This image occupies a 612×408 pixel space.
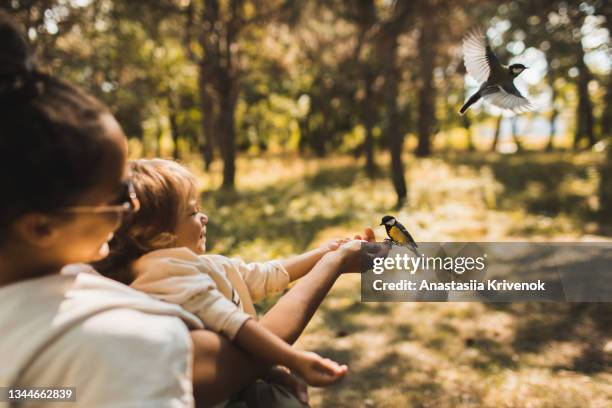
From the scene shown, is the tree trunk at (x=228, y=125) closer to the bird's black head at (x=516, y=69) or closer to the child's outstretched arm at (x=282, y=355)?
the bird's black head at (x=516, y=69)

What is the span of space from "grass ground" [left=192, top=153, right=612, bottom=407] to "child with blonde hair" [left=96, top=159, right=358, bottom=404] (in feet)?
8.91

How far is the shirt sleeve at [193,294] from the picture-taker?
1.42 meters

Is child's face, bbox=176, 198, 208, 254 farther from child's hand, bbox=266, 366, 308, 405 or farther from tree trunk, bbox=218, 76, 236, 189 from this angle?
tree trunk, bbox=218, 76, 236, 189

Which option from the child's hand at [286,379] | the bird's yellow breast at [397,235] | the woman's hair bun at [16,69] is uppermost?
the woman's hair bun at [16,69]

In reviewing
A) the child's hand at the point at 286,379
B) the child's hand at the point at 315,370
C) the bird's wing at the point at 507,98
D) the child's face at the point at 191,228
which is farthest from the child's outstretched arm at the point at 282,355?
the bird's wing at the point at 507,98

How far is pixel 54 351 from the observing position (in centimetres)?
107

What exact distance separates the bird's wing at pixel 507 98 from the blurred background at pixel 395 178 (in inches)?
2.3

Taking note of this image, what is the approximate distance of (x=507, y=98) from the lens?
1.56m

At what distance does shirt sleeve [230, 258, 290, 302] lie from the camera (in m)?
1.96

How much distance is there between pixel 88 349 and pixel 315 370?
1.95 feet

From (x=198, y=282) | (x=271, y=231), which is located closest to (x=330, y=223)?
(x=271, y=231)

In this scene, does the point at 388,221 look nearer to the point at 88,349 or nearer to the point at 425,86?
the point at 88,349

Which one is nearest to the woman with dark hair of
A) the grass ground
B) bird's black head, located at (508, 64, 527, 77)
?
bird's black head, located at (508, 64, 527, 77)

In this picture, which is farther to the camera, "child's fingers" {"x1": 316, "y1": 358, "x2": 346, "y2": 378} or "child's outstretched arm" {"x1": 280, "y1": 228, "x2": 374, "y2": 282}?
"child's outstretched arm" {"x1": 280, "y1": 228, "x2": 374, "y2": 282}
